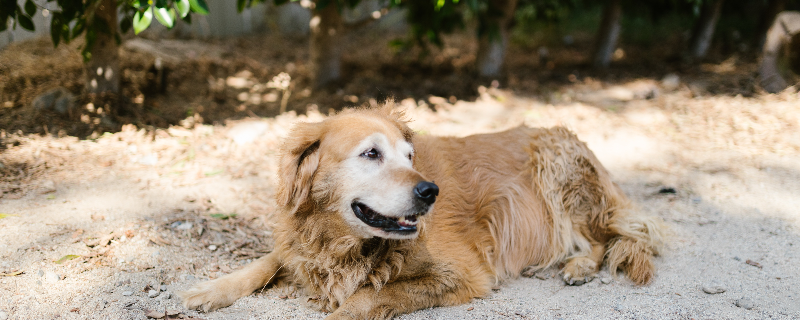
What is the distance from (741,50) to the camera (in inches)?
337

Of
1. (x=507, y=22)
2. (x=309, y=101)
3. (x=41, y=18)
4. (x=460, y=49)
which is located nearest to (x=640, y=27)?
(x=460, y=49)

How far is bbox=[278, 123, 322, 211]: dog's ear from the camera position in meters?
2.48

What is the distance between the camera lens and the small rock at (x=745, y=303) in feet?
8.37

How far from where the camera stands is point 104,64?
4668 millimetres

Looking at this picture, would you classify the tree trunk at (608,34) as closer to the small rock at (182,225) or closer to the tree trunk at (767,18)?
the tree trunk at (767,18)

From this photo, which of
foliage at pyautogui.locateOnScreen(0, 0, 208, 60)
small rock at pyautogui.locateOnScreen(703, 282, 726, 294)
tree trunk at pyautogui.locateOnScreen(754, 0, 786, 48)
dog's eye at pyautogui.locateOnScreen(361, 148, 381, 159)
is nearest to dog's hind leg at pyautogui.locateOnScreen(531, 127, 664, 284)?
small rock at pyautogui.locateOnScreen(703, 282, 726, 294)

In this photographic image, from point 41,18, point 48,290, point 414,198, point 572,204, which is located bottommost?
point 48,290

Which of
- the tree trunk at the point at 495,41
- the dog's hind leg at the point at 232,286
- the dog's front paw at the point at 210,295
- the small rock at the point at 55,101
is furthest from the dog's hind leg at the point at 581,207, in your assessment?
the small rock at the point at 55,101

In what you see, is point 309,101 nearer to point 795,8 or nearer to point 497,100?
point 497,100

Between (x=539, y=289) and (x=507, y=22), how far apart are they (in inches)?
187

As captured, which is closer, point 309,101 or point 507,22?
point 309,101

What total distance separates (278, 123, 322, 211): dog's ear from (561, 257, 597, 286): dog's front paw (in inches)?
69.2

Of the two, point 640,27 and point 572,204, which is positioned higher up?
point 640,27

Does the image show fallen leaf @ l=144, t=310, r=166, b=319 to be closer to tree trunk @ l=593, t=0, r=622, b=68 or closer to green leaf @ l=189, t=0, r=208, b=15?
green leaf @ l=189, t=0, r=208, b=15
